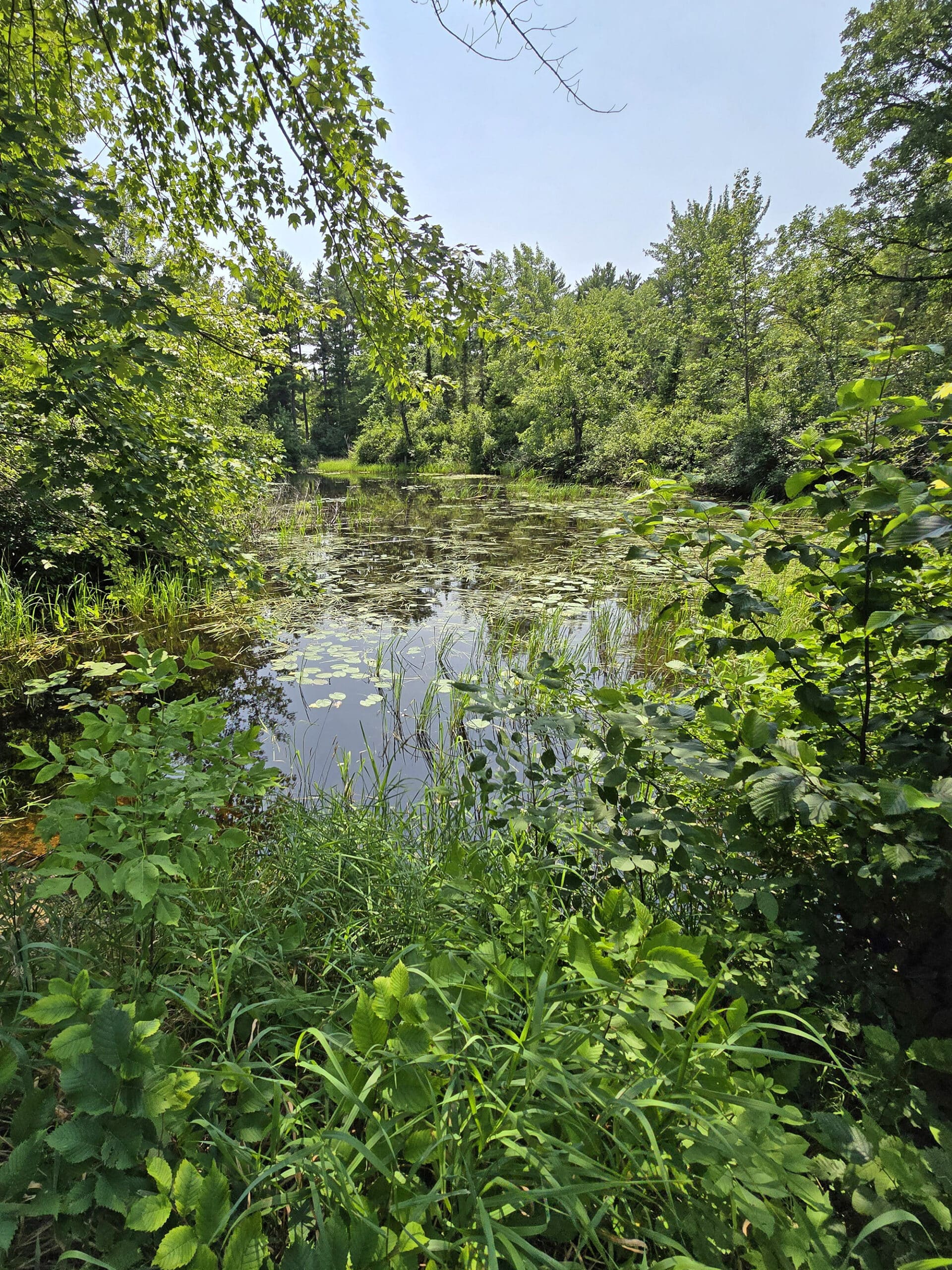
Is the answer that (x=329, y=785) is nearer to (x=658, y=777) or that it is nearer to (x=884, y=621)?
(x=658, y=777)

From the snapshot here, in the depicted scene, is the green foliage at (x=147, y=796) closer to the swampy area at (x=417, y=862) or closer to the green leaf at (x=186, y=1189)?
the swampy area at (x=417, y=862)

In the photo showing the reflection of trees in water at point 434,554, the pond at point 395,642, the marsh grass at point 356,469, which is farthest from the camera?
the marsh grass at point 356,469

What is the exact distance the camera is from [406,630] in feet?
18.3

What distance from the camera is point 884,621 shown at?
983 millimetres

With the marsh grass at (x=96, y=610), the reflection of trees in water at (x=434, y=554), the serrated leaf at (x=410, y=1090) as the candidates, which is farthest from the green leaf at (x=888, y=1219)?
the marsh grass at (x=96, y=610)

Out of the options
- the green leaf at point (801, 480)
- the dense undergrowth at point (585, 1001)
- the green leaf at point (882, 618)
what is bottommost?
the dense undergrowth at point (585, 1001)

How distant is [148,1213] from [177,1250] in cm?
6

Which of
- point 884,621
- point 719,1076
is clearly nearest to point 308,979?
point 719,1076

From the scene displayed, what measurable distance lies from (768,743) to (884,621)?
0.36 m

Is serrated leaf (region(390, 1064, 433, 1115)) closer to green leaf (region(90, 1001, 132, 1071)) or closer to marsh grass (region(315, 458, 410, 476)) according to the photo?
green leaf (region(90, 1001, 132, 1071))

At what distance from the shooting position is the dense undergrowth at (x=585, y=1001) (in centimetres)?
72

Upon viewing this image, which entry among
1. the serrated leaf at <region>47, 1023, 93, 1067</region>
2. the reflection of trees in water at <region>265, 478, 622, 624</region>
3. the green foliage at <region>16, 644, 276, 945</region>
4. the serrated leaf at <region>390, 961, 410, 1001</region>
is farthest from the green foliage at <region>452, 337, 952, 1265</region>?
the reflection of trees in water at <region>265, 478, 622, 624</region>

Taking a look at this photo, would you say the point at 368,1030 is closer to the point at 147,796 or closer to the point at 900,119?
the point at 147,796

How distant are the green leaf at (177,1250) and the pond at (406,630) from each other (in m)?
1.46
